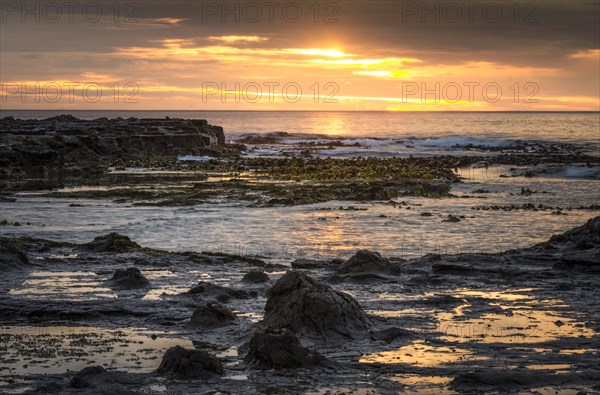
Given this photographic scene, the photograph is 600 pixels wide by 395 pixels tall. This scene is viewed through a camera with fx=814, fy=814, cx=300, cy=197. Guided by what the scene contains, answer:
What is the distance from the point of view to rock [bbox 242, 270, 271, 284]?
16.7 meters

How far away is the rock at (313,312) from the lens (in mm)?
12445

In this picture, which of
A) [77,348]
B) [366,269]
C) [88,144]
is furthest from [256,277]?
[88,144]

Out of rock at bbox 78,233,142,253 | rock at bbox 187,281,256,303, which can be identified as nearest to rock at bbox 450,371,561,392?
rock at bbox 187,281,256,303

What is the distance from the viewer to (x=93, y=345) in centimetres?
1196

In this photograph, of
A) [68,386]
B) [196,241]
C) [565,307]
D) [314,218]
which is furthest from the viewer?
[314,218]

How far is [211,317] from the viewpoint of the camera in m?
13.2

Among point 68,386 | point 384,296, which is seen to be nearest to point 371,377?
point 68,386

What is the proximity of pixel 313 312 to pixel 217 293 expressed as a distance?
3130 millimetres

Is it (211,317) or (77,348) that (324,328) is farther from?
(77,348)

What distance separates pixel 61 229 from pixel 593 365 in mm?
19486

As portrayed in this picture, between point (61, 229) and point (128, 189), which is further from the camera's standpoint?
point (128, 189)

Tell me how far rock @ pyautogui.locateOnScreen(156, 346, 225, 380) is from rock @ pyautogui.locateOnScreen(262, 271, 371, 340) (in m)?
1.88

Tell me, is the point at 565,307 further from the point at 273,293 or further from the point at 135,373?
the point at 135,373

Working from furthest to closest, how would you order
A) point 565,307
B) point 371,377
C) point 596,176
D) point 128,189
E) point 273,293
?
point 596,176 → point 128,189 → point 565,307 → point 273,293 → point 371,377
